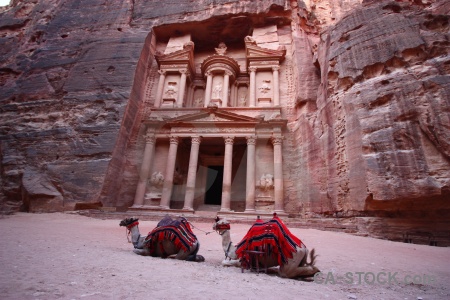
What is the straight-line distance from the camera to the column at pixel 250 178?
43.4ft

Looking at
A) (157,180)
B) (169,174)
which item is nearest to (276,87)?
(169,174)

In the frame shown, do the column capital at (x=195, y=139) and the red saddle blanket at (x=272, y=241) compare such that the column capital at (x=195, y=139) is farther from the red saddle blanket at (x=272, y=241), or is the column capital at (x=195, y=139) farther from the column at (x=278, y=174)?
the red saddle blanket at (x=272, y=241)

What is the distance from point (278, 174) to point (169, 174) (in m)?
6.16

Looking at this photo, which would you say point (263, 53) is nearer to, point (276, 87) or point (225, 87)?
point (276, 87)

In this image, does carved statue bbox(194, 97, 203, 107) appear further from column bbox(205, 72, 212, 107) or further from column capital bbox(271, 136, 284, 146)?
column capital bbox(271, 136, 284, 146)

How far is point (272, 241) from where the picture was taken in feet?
10.8

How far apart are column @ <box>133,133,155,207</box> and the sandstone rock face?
770 mm

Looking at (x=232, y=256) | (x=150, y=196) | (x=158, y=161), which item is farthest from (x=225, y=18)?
(x=232, y=256)

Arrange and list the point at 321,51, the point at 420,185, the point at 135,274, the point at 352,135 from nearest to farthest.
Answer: the point at 135,274, the point at 420,185, the point at 352,135, the point at 321,51

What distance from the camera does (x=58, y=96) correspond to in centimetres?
1555

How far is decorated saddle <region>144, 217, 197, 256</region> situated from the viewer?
4.02 m

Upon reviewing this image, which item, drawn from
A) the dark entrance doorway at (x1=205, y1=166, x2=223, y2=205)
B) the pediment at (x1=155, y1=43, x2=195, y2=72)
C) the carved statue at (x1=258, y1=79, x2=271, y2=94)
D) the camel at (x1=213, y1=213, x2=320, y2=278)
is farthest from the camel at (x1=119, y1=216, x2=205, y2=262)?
the pediment at (x1=155, y1=43, x2=195, y2=72)

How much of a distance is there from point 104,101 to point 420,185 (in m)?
15.6

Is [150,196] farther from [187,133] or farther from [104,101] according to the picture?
[104,101]
